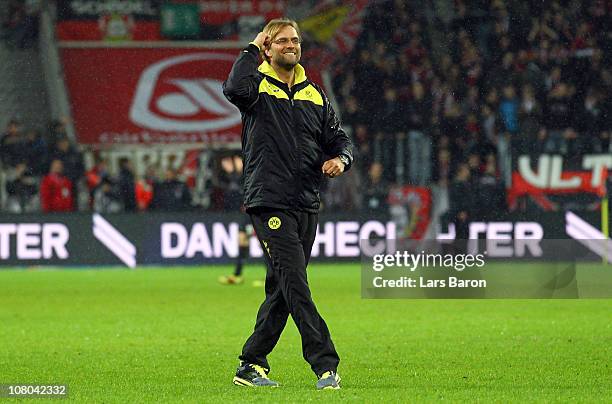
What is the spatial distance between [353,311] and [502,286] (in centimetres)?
259

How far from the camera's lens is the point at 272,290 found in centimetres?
775

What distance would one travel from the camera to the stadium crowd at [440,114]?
21484mm

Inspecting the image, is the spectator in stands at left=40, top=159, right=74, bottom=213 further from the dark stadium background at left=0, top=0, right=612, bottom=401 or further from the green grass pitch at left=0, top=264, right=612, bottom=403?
the green grass pitch at left=0, top=264, right=612, bottom=403

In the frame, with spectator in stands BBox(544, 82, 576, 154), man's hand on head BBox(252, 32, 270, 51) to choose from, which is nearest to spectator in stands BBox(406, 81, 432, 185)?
spectator in stands BBox(544, 82, 576, 154)

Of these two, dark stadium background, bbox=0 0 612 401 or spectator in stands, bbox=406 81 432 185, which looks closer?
dark stadium background, bbox=0 0 612 401

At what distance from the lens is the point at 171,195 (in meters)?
21.5

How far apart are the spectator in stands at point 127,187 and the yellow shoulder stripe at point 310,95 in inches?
563

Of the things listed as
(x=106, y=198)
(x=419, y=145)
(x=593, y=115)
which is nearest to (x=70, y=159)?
(x=106, y=198)

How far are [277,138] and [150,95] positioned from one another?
20053 millimetres

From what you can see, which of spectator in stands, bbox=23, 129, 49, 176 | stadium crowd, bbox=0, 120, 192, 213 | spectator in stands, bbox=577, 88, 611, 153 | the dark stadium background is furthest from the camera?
spectator in stands, bbox=577, 88, 611, 153

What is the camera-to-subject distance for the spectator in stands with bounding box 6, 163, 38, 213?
21.1 metres

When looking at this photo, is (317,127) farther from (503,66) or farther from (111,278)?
(503,66)

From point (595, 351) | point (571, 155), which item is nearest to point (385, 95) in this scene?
point (571, 155)

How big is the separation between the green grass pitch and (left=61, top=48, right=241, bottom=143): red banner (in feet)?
29.2
